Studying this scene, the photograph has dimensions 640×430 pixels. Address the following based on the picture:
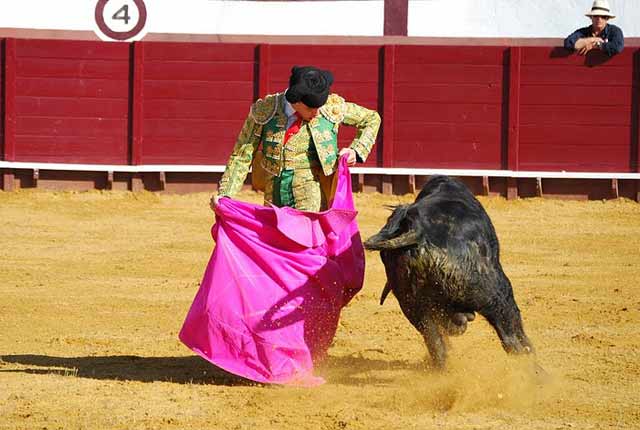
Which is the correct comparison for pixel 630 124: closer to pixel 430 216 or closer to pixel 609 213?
pixel 609 213

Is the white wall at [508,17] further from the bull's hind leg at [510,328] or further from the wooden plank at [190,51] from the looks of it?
the bull's hind leg at [510,328]

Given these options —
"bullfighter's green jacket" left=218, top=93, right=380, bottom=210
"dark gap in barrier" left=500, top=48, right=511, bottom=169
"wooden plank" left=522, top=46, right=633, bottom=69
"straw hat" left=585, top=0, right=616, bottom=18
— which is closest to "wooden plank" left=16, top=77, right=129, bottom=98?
"dark gap in barrier" left=500, top=48, right=511, bottom=169

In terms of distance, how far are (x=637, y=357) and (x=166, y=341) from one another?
179 cm

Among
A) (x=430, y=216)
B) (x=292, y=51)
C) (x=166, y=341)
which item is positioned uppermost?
(x=292, y=51)

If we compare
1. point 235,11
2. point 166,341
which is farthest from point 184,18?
point 166,341

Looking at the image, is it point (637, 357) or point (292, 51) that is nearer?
point (637, 357)

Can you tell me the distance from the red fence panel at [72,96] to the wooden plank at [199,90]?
219 millimetres

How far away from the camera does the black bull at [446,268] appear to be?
3.82m

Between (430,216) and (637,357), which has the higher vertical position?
(430,216)

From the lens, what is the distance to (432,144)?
9906mm

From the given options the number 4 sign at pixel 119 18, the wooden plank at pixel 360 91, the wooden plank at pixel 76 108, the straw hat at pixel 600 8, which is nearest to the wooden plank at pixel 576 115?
the straw hat at pixel 600 8

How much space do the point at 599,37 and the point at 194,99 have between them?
122 inches

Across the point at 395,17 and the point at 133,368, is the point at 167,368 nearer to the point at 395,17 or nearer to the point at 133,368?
the point at 133,368

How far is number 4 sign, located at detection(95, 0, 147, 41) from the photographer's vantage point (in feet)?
39.6
